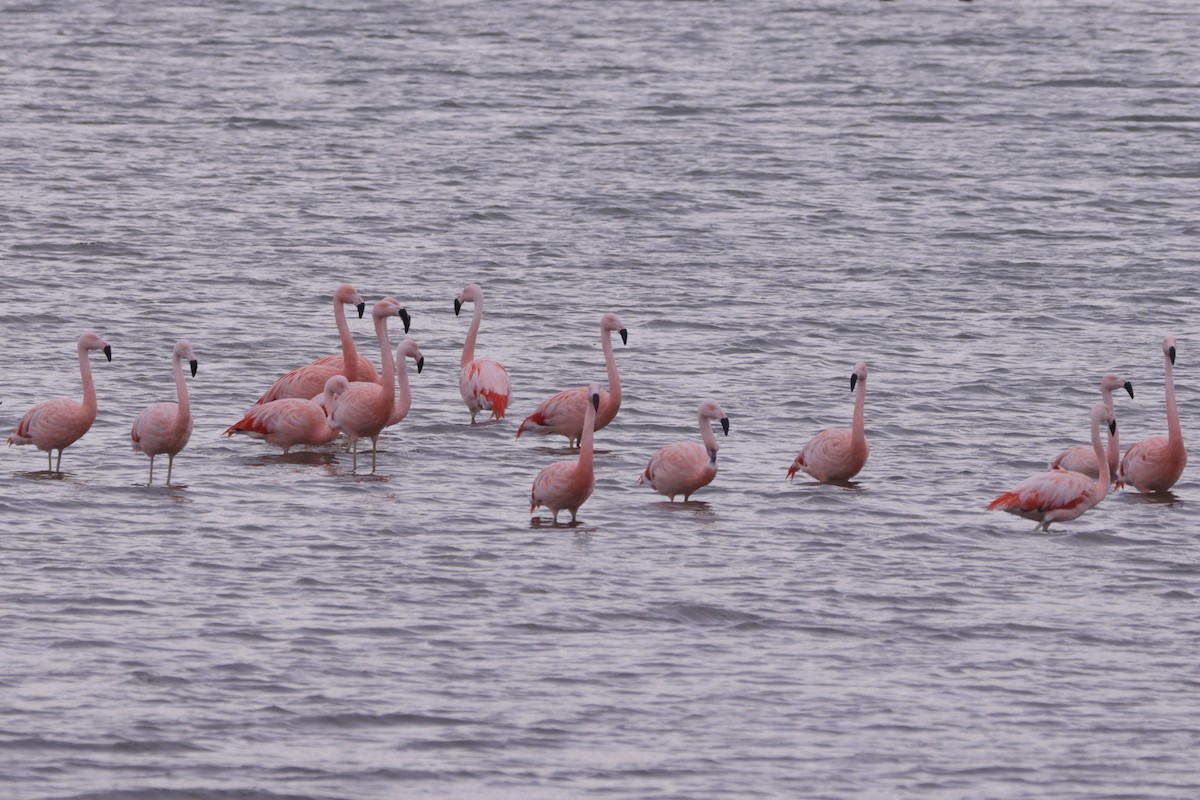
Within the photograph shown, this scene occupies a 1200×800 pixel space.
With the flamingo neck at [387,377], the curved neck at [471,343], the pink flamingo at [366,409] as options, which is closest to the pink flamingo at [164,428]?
the pink flamingo at [366,409]

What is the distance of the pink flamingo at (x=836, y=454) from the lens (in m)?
13.1

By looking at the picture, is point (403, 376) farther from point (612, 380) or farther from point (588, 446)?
point (588, 446)

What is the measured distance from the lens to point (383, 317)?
14.5 metres

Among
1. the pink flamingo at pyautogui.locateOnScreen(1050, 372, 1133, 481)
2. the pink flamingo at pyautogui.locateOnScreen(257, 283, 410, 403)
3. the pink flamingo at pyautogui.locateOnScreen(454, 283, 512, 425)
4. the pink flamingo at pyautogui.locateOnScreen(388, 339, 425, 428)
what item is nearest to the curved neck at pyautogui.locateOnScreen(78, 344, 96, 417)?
the pink flamingo at pyautogui.locateOnScreen(257, 283, 410, 403)

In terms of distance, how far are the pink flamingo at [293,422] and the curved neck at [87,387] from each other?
1.06 metres

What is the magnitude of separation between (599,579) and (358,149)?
1806 centimetres

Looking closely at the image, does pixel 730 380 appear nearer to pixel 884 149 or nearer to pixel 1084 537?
pixel 1084 537

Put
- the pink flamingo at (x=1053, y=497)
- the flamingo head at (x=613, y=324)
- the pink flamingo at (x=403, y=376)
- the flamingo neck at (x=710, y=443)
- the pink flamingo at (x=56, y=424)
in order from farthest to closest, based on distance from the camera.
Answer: the flamingo head at (x=613, y=324) → the pink flamingo at (x=403, y=376) → the pink flamingo at (x=56, y=424) → the flamingo neck at (x=710, y=443) → the pink flamingo at (x=1053, y=497)

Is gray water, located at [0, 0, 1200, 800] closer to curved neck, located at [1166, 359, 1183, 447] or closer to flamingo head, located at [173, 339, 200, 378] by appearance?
curved neck, located at [1166, 359, 1183, 447]

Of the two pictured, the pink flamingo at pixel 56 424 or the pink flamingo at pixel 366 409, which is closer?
the pink flamingo at pixel 56 424

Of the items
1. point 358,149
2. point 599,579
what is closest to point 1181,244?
point 358,149

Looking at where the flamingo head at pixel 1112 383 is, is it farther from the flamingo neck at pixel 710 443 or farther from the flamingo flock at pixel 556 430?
the flamingo neck at pixel 710 443

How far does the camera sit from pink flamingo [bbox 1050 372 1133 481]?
12930 mm

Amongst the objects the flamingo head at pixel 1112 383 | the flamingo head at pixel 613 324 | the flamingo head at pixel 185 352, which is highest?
the flamingo head at pixel 613 324
